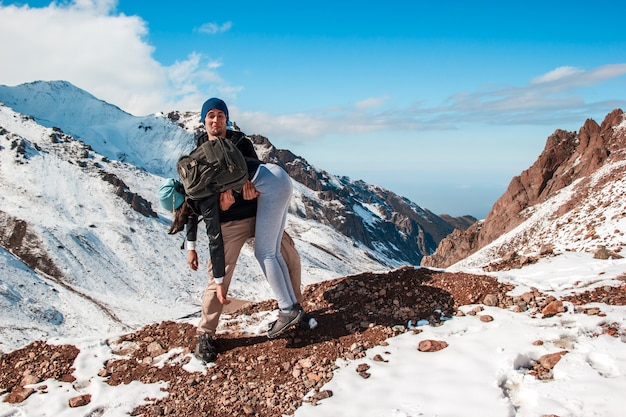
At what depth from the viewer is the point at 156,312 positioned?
217ft

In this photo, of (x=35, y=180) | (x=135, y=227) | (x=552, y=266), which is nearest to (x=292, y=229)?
(x=135, y=227)

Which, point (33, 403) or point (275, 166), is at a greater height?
point (275, 166)

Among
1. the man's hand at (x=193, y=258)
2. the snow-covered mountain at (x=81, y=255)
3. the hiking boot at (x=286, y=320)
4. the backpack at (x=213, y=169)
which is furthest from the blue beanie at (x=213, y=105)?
the snow-covered mountain at (x=81, y=255)

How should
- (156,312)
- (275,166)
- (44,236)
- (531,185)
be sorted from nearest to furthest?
(275,166) < (156,312) < (531,185) < (44,236)

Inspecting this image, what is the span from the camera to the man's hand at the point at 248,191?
727 cm

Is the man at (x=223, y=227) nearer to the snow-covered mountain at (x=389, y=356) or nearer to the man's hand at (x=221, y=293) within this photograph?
the man's hand at (x=221, y=293)

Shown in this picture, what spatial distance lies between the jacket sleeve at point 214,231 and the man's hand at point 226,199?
0.09 metres

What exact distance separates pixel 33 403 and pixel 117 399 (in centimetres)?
153

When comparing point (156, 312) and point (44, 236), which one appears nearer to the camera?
point (156, 312)

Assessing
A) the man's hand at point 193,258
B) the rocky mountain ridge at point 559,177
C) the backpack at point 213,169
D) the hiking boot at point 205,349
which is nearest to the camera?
the backpack at point 213,169

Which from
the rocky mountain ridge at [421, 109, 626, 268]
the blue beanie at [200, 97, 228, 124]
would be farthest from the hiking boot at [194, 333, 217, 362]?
the rocky mountain ridge at [421, 109, 626, 268]

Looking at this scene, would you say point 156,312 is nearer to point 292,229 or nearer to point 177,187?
point 177,187

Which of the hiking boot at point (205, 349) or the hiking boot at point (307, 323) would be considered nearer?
the hiking boot at point (205, 349)

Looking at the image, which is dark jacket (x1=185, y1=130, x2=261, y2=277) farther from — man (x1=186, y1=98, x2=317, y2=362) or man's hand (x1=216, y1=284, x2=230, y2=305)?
man's hand (x1=216, y1=284, x2=230, y2=305)
